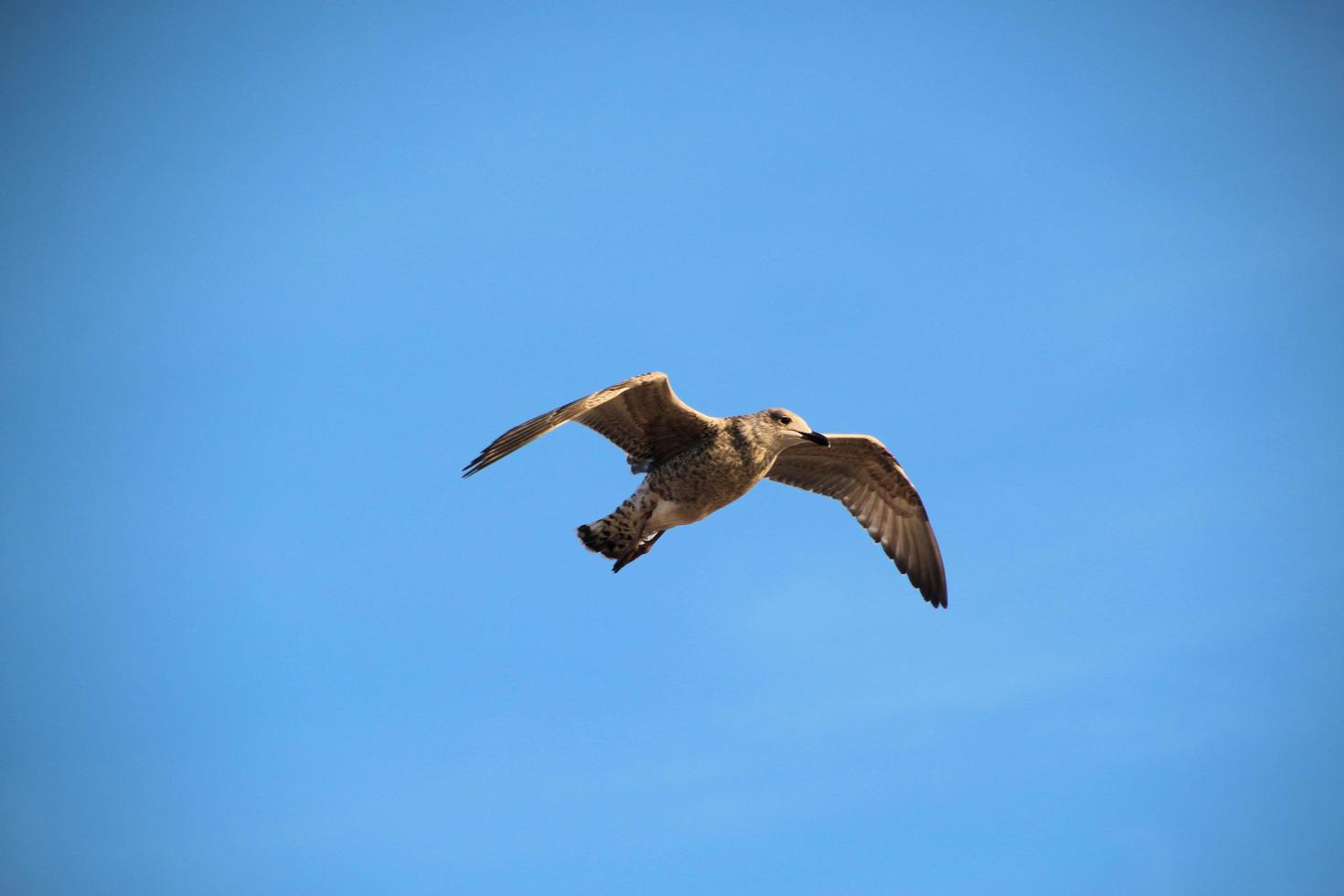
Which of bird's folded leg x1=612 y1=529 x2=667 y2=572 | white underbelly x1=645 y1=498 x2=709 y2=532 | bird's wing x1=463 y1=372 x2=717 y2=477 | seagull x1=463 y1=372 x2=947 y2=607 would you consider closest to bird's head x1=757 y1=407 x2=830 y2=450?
seagull x1=463 y1=372 x2=947 y2=607

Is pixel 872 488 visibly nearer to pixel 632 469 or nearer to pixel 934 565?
pixel 934 565

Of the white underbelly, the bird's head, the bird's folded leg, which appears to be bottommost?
the bird's folded leg

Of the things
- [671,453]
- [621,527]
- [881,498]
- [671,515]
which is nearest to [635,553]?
[621,527]

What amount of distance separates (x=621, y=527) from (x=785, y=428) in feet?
6.76

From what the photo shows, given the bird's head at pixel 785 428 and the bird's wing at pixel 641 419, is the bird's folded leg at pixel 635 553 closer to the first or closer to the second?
the bird's wing at pixel 641 419

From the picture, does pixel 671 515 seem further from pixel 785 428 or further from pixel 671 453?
pixel 785 428

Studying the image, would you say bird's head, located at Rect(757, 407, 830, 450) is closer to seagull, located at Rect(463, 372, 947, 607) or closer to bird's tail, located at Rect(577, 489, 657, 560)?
seagull, located at Rect(463, 372, 947, 607)

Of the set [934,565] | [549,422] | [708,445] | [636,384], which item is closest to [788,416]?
[708,445]

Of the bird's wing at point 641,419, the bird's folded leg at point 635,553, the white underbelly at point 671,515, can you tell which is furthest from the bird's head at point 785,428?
the bird's folded leg at point 635,553

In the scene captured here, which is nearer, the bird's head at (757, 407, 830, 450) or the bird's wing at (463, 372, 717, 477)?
the bird's wing at (463, 372, 717, 477)

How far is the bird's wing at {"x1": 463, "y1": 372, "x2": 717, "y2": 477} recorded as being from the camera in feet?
39.5

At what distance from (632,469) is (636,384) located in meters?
1.43

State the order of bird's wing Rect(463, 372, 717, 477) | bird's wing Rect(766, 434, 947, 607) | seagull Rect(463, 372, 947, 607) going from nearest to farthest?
bird's wing Rect(463, 372, 717, 477) → seagull Rect(463, 372, 947, 607) → bird's wing Rect(766, 434, 947, 607)

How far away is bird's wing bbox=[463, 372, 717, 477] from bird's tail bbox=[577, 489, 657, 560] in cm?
48
